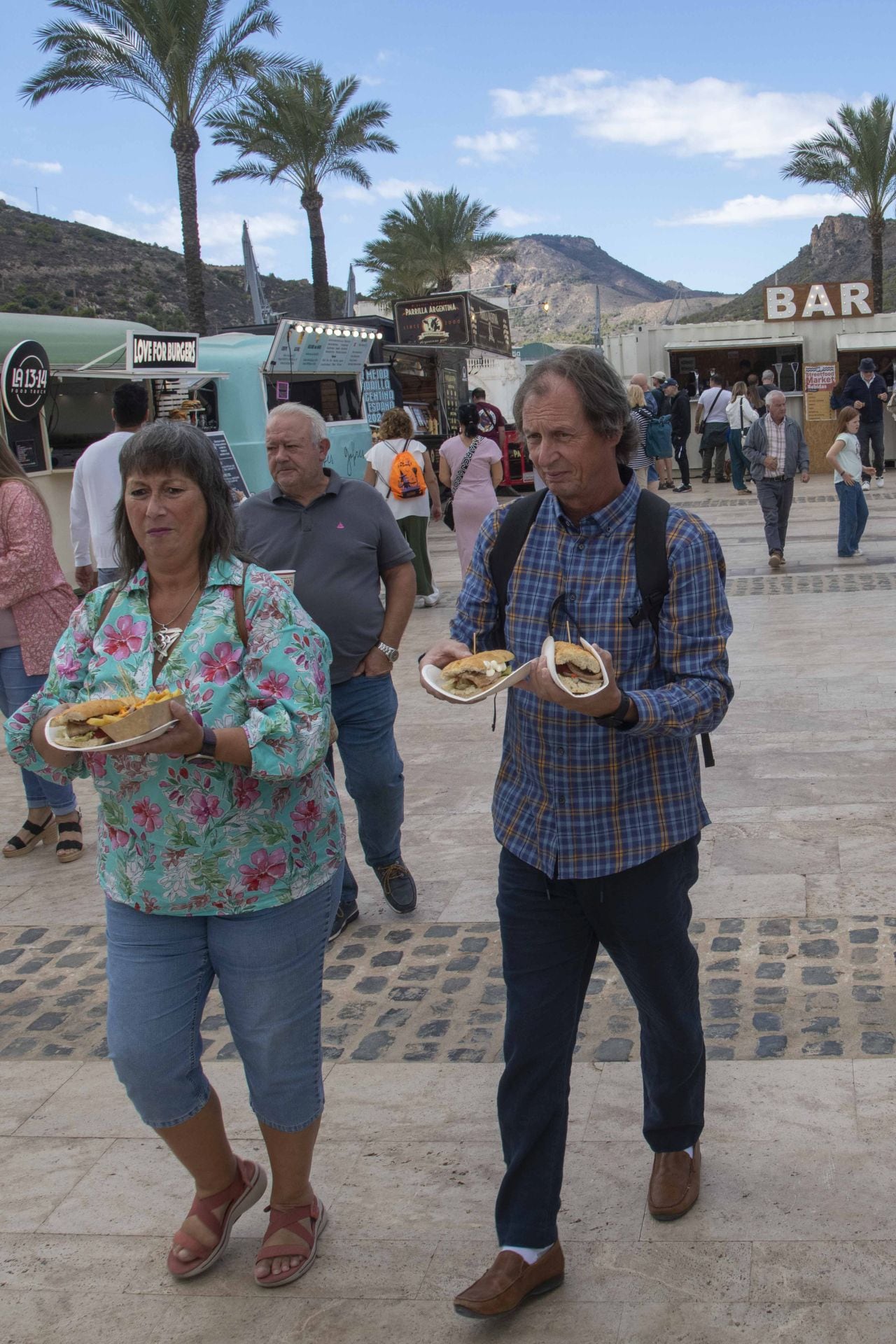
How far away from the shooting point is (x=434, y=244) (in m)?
46.0

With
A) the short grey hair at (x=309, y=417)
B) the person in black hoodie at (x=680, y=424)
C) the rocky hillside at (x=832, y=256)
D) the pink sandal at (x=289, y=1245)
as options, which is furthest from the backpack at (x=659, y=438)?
the rocky hillside at (x=832, y=256)

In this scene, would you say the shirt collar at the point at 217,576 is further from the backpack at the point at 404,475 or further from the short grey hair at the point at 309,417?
the backpack at the point at 404,475

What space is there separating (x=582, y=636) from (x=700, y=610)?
0.24 metres

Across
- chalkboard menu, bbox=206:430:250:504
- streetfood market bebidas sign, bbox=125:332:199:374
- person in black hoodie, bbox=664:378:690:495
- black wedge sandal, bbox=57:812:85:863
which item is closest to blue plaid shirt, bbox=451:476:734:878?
black wedge sandal, bbox=57:812:85:863

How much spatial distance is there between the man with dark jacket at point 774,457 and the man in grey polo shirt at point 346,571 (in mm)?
8435

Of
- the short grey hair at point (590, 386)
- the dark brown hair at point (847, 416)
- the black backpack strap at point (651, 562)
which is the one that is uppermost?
the short grey hair at point (590, 386)

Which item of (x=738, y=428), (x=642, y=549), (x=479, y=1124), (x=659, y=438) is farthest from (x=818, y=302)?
(x=642, y=549)

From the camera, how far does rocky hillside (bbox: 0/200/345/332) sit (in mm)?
55938

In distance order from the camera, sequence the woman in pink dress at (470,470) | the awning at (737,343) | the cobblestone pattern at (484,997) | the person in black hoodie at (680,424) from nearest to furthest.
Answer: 1. the cobblestone pattern at (484,997)
2. the woman in pink dress at (470,470)
3. the person in black hoodie at (680,424)
4. the awning at (737,343)

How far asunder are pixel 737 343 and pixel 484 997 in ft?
83.1

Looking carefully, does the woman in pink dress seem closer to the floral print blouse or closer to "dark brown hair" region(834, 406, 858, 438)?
"dark brown hair" region(834, 406, 858, 438)

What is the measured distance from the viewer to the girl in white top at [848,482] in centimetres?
1267

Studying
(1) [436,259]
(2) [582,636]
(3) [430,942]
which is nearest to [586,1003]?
(3) [430,942]

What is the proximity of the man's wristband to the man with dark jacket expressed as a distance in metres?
10.6
